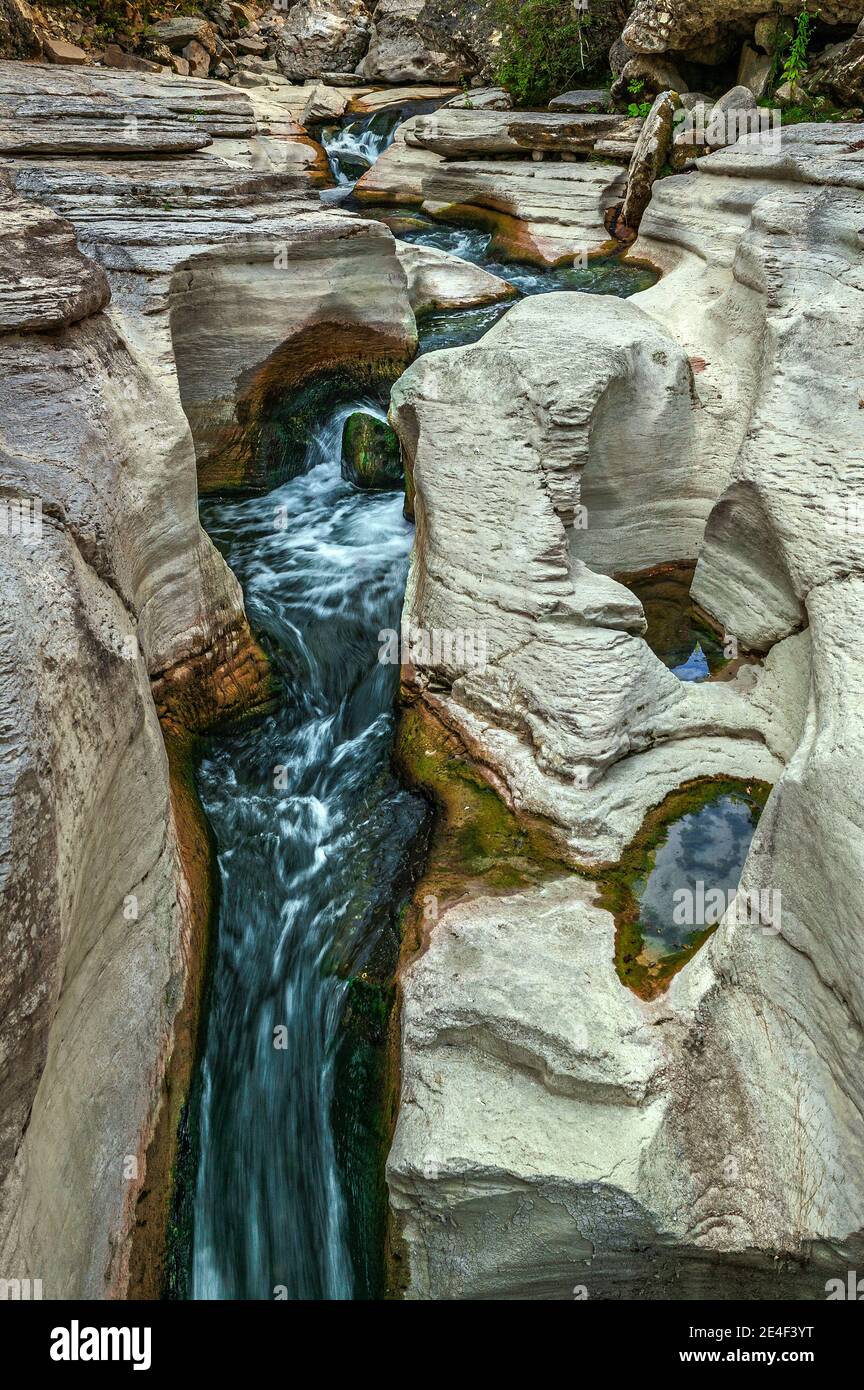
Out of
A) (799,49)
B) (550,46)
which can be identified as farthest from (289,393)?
(550,46)

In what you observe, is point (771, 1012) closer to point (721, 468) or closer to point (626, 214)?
point (721, 468)

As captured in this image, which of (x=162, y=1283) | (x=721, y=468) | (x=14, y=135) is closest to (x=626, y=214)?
(x=721, y=468)

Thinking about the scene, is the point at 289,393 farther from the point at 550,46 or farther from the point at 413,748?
the point at 550,46

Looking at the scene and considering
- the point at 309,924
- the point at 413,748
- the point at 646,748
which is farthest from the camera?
the point at 413,748

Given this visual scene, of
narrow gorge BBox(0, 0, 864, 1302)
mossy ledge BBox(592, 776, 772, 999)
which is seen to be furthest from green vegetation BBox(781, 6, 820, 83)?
mossy ledge BBox(592, 776, 772, 999)

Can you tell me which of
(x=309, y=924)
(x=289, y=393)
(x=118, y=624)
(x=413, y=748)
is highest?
(x=289, y=393)
